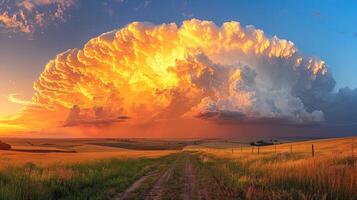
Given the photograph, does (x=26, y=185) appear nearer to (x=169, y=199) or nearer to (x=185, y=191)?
(x=169, y=199)

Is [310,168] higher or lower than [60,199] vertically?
higher

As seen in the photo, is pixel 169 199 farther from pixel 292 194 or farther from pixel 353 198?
pixel 353 198

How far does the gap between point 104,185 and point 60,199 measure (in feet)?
17.0

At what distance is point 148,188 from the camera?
68.7 feet

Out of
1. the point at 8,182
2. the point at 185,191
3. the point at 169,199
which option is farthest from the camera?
the point at 185,191

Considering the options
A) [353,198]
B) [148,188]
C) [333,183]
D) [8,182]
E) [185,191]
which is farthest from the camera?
[148,188]

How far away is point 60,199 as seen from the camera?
1658 cm

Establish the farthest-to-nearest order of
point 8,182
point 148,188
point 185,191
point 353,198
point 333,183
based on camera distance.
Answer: point 148,188
point 185,191
point 8,182
point 333,183
point 353,198

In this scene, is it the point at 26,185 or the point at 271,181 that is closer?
the point at 26,185

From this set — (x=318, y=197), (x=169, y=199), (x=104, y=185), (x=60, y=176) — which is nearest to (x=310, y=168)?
(x=318, y=197)

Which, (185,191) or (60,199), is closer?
(60,199)

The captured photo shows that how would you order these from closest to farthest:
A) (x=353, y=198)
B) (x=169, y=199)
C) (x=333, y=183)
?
(x=353, y=198), (x=333, y=183), (x=169, y=199)

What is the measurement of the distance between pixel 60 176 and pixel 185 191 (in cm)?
712

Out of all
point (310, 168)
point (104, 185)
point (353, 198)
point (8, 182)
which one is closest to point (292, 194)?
point (353, 198)
